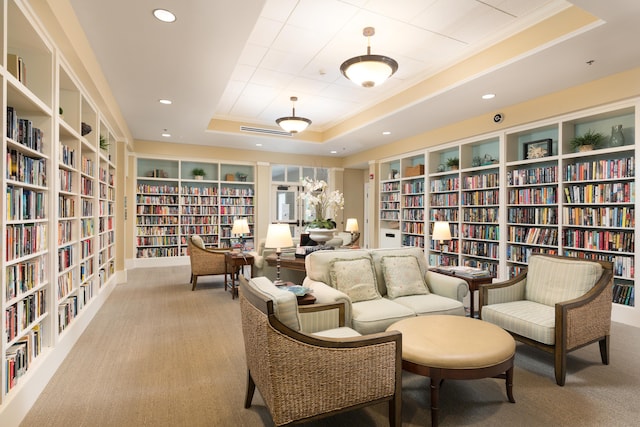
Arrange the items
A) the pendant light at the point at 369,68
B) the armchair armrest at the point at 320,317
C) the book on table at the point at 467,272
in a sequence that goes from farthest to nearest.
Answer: the book on table at the point at 467,272 → the pendant light at the point at 369,68 → the armchair armrest at the point at 320,317

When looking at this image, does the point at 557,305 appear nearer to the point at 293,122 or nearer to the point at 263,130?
the point at 293,122

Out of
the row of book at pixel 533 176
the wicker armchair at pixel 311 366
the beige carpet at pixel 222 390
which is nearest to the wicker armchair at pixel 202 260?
the beige carpet at pixel 222 390

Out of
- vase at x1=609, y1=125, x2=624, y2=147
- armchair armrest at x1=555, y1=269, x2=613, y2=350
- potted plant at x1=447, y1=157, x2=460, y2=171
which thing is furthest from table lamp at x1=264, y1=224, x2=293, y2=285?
potted plant at x1=447, y1=157, x2=460, y2=171

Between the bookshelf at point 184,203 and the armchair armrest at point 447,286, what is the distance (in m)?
6.09

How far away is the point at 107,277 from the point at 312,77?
4.30m

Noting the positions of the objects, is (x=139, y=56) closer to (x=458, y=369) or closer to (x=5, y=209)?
(x=5, y=209)

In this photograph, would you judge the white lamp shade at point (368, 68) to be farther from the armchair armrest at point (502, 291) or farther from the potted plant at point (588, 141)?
the potted plant at point (588, 141)

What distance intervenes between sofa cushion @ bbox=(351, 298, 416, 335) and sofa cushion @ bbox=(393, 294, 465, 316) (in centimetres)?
11

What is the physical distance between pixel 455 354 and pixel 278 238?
1.85m

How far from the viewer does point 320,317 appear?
245cm

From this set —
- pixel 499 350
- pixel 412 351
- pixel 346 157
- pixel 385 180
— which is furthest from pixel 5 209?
pixel 346 157

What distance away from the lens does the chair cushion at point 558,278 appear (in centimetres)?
289

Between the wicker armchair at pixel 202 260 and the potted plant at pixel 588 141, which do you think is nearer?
the potted plant at pixel 588 141

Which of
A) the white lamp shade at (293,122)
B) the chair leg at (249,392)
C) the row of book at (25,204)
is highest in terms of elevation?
Answer: the white lamp shade at (293,122)
